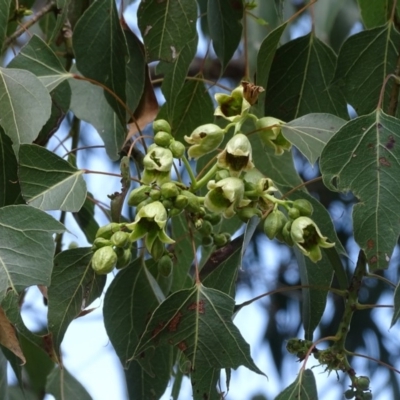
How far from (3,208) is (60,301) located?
0.13 m

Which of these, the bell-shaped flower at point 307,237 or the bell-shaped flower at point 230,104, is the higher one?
the bell-shaped flower at point 230,104

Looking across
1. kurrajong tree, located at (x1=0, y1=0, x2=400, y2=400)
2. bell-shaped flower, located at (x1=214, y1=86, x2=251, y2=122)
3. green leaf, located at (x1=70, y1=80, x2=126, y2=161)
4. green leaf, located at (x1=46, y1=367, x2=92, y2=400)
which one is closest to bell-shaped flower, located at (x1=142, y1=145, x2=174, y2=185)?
kurrajong tree, located at (x1=0, y1=0, x2=400, y2=400)

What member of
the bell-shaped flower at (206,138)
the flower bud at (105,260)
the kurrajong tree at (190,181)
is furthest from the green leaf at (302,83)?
the flower bud at (105,260)

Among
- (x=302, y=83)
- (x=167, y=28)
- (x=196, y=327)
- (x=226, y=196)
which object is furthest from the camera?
(x=302, y=83)

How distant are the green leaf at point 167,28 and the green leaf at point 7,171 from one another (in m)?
0.21

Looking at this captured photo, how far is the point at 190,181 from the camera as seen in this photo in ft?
3.68

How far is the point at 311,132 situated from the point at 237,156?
0.13m

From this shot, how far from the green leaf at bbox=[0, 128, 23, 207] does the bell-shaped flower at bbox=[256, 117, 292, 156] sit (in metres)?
0.29

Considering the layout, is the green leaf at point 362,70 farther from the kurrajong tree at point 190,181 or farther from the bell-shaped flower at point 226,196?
the bell-shaped flower at point 226,196

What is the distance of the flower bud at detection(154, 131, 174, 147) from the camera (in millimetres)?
1042

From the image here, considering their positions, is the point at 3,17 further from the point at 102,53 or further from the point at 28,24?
the point at 28,24

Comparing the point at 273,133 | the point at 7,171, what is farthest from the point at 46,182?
the point at 273,133

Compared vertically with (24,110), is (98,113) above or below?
below

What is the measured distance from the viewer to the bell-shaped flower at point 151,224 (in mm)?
988
